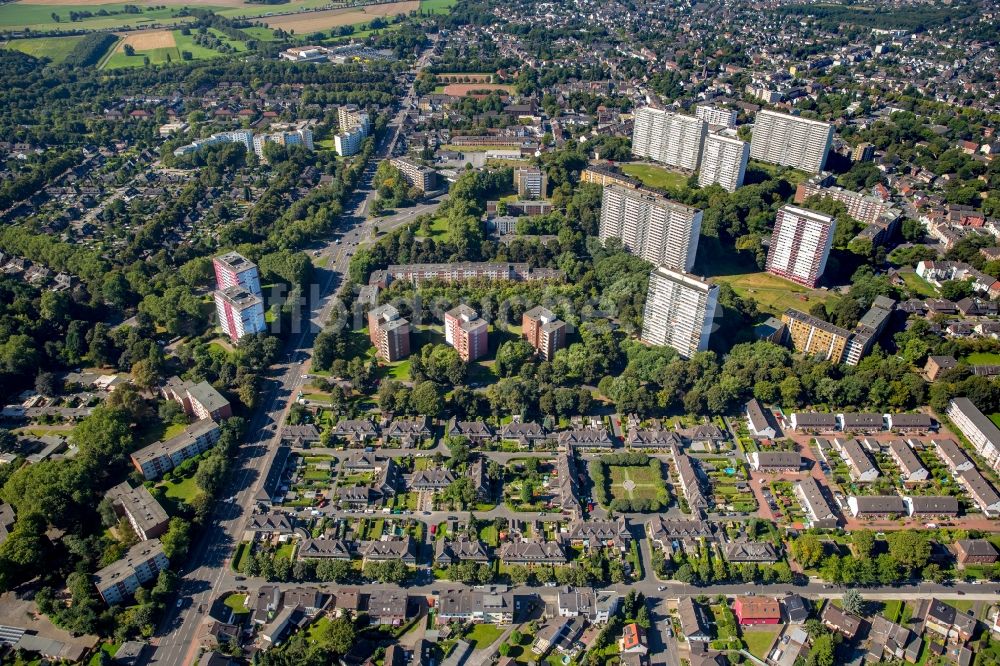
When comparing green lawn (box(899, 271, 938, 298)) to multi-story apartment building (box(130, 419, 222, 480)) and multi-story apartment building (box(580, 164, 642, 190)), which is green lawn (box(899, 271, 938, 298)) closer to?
multi-story apartment building (box(580, 164, 642, 190))

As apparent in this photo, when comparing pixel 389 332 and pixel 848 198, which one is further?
pixel 848 198

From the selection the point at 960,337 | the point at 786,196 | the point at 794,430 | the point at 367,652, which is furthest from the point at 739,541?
the point at 786,196

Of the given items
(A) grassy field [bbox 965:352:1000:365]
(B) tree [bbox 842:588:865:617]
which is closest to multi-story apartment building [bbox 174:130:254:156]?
(A) grassy field [bbox 965:352:1000:365]

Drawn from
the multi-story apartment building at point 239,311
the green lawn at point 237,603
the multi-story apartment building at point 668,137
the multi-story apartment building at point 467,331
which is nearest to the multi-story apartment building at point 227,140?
the multi-story apartment building at point 239,311

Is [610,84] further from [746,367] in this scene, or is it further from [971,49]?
[746,367]

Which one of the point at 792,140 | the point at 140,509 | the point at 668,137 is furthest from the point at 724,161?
the point at 140,509

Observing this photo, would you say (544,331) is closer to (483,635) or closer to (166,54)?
(483,635)
